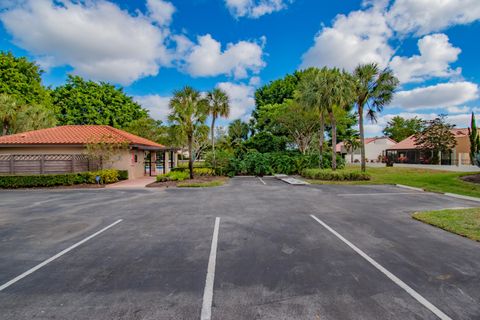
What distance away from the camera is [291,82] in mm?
33625

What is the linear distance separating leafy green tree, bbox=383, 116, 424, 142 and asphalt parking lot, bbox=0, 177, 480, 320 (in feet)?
193

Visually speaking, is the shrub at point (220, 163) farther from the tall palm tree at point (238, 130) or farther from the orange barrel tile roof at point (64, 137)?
the tall palm tree at point (238, 130)

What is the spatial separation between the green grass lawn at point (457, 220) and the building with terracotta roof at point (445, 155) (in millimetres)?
30517

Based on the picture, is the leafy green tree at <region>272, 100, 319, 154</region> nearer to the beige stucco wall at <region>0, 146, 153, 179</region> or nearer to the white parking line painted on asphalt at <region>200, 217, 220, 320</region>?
the beige stucco wall at <region>0, 146, 153, 179</region>

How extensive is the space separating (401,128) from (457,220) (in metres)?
60.5

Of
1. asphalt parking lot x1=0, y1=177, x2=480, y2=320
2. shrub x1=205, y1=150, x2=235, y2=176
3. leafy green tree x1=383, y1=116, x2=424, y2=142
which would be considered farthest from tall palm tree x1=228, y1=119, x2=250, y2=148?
leafy green tree x1=383, y1=116, x2=424, y2=142

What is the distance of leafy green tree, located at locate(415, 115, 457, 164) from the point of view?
87.7 feet

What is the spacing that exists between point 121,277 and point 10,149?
763 inches

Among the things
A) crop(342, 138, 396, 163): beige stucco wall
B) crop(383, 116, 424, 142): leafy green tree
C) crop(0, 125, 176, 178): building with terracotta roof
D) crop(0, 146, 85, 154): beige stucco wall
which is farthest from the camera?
crop(383, 116, 424, 142): leafy green tree

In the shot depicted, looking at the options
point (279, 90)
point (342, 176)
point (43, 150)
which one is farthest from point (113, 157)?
point (279, 90)

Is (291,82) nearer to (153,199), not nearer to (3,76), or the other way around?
(153,199)

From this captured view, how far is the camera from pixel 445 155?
97.2ft

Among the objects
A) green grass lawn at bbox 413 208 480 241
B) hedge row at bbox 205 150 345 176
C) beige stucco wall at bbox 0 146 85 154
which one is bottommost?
green grass lawn at bbox 413 208 480 241

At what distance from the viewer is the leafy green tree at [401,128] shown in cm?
5128
